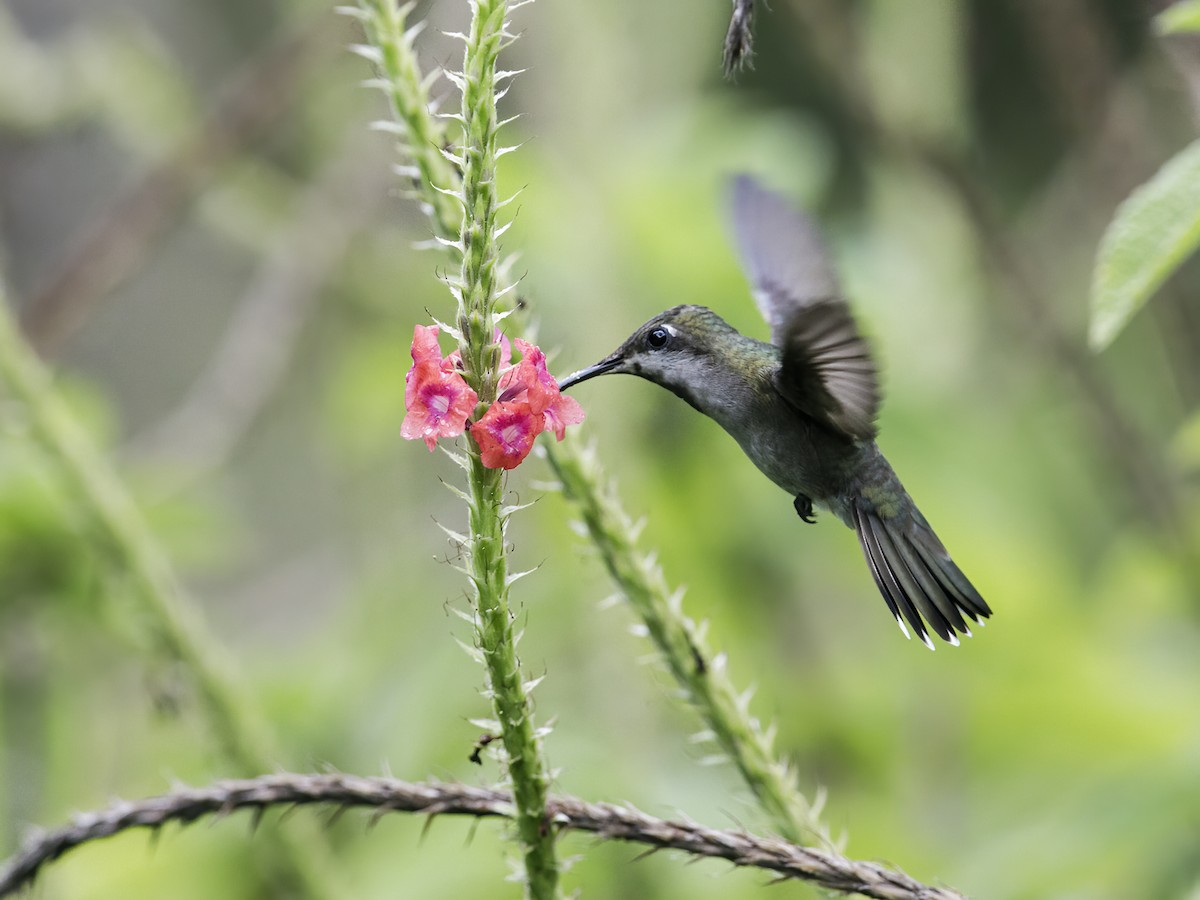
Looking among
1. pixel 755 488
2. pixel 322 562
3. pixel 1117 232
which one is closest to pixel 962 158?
pixel 755 488

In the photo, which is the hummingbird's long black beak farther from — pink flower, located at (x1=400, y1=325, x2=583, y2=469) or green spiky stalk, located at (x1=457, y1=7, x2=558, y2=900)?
green spiky stalk, located at (x1=457, y1=7, x2=558, y2=900)

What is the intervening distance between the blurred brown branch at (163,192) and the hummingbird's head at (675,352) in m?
2.32

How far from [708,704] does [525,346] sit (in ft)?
1.80

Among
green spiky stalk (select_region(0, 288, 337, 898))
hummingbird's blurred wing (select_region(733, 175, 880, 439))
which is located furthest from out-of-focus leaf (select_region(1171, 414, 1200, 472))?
green spiky stalk (select_region(0, 288, 337, 898))

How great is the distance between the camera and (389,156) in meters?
4.78

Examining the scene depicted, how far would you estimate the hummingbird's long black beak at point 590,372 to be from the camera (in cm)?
178

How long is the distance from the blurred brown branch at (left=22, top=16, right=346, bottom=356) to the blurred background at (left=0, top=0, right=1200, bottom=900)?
0.05 feet

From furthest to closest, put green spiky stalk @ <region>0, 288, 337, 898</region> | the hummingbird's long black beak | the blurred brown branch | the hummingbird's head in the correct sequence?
the blurred brown branch → green spiky stalk @ <region>0, 288, 337, 898</region> → the hummingbird's head → the hummingbird's long black beak

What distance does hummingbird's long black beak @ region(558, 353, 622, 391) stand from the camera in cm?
178

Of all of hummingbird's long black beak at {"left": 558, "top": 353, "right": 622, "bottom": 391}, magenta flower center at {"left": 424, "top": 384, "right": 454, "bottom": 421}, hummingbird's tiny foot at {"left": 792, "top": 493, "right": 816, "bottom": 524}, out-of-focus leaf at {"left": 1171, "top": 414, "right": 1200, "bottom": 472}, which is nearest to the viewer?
magenta flower center at {"left": 424, "top": 384, "right": 454, "bottom": 421}

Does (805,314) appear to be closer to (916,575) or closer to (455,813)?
(916,575)

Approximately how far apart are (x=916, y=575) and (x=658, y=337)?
518 mm

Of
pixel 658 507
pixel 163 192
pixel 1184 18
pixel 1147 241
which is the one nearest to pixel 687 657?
pixel 1147 241

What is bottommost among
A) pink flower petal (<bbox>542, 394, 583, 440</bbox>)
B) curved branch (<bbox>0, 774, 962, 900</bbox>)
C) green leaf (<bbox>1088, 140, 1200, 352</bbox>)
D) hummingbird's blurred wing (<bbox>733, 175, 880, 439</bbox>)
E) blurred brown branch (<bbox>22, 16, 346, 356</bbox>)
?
curved branch (<bbox>0, 774, 962, 900</bbox>)
